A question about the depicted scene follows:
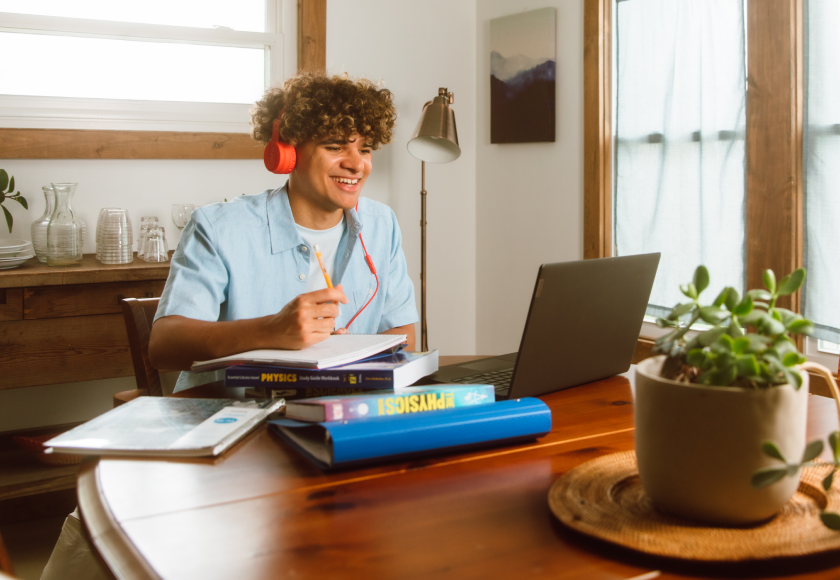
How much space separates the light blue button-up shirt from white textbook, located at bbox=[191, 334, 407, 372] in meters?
0.42

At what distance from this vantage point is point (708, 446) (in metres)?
0.60

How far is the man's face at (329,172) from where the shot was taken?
182cm

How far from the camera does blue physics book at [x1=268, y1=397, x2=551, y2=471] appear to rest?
815 mm

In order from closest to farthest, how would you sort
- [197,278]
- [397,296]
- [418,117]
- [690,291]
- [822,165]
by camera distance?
[690,291] → [197,278] → [397,296] → [822,165] → [418,117]

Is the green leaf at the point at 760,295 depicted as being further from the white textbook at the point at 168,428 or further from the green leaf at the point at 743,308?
the white textbook at the point at 168,428

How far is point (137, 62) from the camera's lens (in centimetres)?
304

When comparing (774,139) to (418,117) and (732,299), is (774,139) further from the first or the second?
(732,299)

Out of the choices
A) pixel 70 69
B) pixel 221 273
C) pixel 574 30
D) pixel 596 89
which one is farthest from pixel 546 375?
pixel 70 69

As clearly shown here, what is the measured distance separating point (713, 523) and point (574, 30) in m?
2.84

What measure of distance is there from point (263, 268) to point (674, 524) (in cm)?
129

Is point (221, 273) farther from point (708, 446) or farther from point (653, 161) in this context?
point (653, 161)

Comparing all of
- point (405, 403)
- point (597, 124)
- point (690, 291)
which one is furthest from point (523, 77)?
point (690, 291)

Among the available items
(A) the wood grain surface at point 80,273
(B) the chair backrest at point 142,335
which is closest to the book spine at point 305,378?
(B) the chair backrest at point 142,335

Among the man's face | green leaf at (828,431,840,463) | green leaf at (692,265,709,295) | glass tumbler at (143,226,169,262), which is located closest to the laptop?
green leaf at (692,265,709,295)
